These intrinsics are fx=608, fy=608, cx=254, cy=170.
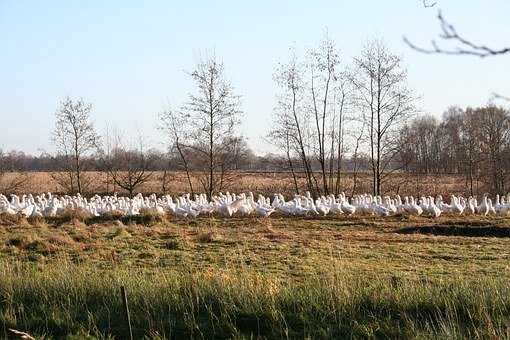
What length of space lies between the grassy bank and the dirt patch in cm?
1319

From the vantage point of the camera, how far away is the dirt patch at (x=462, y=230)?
20.4 m

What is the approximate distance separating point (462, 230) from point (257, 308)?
15.8 metres

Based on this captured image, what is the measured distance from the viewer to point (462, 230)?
68.7 feet

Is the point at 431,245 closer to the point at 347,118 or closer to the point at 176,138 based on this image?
the point at 347,118

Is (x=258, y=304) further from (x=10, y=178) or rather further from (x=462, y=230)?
(x=10, y=178)

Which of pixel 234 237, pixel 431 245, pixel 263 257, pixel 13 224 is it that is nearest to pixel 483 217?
pixel 431 245

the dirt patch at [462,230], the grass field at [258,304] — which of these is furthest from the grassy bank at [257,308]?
the dirt patch at [462,230]

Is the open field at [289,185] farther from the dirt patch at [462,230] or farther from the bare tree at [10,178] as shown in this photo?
the dirt patch at [462,230]

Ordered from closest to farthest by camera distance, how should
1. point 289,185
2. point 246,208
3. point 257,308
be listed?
point 257,308
point 246,208
point 289,185

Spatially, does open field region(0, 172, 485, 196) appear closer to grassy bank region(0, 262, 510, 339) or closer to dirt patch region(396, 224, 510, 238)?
dirt patch region(396, 224, 510, 238)

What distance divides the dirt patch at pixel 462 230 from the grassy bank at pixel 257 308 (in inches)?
519

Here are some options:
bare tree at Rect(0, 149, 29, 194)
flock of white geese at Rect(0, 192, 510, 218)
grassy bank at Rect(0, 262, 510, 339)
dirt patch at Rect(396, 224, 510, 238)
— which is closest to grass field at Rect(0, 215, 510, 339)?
grassy bank at Rect(0, 262, 510, 339)

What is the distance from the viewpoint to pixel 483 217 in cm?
2462

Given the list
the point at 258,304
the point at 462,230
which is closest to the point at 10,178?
the point at 462,230
